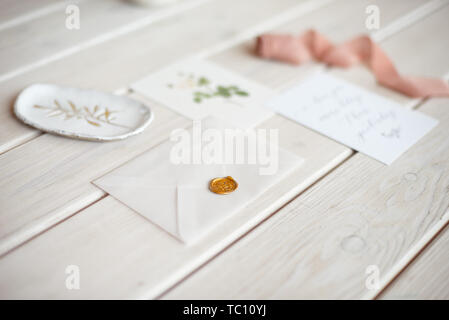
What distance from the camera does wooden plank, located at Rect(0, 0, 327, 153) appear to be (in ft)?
2.46

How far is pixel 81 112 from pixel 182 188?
0.71ft

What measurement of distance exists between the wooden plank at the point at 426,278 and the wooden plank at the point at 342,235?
0.03 feet

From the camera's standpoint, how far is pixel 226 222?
1.80 ft

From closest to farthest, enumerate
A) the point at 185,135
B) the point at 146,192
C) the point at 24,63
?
the point at 146,192 < the point at 185,135 < the point at 24,63

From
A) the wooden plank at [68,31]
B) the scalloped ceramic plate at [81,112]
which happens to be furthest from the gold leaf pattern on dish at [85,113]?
the wooden plank at [68,31]

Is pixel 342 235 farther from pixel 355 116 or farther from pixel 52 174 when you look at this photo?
pixel 52 174

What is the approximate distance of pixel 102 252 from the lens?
19.9 inches

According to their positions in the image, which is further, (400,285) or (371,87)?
(371,87)

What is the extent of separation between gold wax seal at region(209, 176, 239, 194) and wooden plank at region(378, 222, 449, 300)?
0.21 metres

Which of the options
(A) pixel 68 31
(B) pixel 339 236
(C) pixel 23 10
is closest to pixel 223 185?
(B) pixel 339 236

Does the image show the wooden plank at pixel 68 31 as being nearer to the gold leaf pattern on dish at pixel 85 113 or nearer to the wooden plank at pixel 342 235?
the gold leaf pattern on dish at pixel 85 113

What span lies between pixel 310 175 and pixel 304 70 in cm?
31
